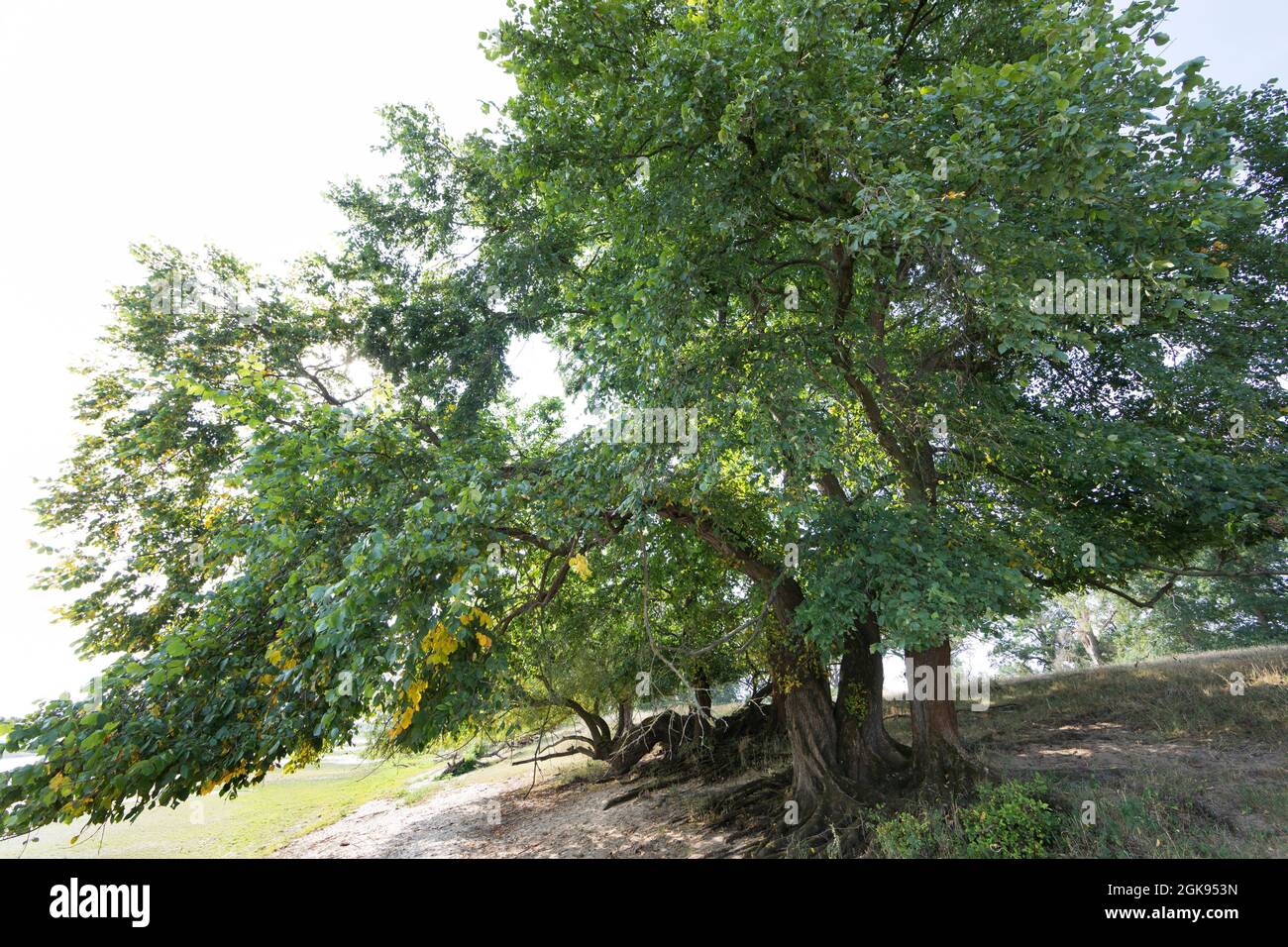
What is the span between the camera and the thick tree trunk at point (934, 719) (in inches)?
354

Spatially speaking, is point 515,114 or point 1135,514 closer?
point 515,114

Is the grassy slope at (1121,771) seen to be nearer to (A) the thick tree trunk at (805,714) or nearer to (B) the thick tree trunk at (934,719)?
(B) the thick tree trunk at (934,719)

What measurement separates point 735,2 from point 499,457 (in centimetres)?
555

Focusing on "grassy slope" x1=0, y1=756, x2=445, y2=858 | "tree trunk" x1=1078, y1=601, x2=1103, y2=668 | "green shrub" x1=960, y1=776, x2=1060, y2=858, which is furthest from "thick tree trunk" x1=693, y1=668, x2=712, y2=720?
"tree trunk" x1=1078, y1=601, x2=1103, y2=668

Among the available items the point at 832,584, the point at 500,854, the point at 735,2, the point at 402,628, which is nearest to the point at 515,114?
the point at 735,2

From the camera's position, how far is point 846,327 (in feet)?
24.8

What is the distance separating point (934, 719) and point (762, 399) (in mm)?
6855

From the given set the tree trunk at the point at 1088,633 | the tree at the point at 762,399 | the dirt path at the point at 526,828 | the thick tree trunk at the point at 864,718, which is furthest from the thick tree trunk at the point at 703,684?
the tree trunk at the point at 1088,633

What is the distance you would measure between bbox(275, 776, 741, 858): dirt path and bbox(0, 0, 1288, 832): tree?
3.53 metres

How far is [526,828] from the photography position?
45.4 ft

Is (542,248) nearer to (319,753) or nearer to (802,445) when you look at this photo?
(802,445)

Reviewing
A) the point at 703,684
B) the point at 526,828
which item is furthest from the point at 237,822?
the point at 703,684

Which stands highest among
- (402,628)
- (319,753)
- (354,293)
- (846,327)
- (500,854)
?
(354,293)

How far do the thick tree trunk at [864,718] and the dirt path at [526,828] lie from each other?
2.82 metres
